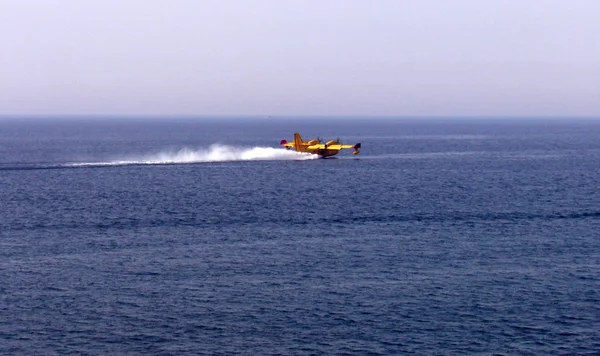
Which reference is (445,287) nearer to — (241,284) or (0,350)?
(241,284)

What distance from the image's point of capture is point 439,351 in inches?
2163

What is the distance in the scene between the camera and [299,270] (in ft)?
247

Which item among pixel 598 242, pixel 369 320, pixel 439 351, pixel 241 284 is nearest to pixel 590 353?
pixel 439 351

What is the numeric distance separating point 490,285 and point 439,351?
1690 centimetres

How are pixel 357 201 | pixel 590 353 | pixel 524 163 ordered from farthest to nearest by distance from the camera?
pixel 524 163, pixel 357 201, pixel 590 353

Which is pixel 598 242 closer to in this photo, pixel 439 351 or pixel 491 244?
pixel 491 244

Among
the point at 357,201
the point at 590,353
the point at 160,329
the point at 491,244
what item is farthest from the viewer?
the point at 357,201

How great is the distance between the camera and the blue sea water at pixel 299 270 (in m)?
57.7

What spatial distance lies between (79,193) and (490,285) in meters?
78.6

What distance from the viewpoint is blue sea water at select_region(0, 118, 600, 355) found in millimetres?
57688

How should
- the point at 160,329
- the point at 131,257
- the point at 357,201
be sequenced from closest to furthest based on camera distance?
the point at 160,329 → the point at 131,257 → the point at 357,201

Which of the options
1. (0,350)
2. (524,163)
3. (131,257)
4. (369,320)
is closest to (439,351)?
(369,320)

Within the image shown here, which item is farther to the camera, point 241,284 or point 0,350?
point 241,284

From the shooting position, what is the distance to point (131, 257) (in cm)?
7994
